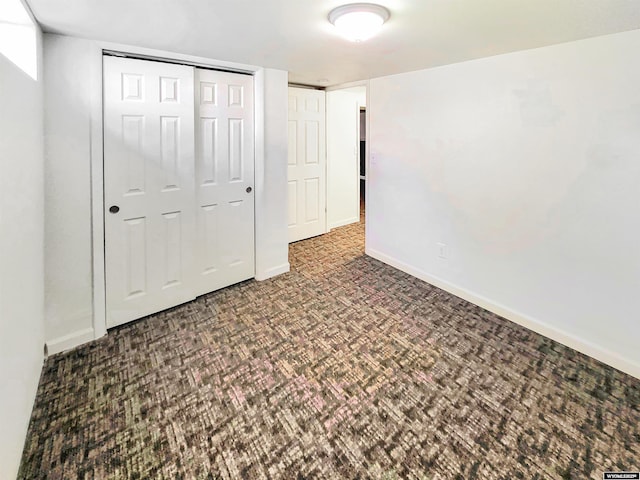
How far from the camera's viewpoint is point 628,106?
6.63ft

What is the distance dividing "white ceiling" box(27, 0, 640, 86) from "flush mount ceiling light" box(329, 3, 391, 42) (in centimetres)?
5

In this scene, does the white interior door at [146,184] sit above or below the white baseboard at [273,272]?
above

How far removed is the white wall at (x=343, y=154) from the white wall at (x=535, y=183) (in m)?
1.34

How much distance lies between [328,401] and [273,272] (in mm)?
1816

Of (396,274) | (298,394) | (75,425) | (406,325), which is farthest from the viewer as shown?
(396,274)

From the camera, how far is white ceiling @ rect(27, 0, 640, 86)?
5.48 ft

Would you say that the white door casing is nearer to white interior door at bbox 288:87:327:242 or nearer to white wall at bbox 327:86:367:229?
white interior door at bbox 288:87:327:242

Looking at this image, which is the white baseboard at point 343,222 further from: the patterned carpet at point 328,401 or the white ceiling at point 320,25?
the white ceiling at point 320,25

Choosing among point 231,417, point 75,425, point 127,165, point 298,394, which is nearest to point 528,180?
point 298,394

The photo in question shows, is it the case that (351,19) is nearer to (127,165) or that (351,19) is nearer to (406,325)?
(127,165)

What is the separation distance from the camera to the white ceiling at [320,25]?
167cm

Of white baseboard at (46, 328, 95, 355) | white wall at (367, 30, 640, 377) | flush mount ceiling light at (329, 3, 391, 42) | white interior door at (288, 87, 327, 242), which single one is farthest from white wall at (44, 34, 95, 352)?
white wall at (367, 30, 640, 377)

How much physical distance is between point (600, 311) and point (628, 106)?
1248 mm

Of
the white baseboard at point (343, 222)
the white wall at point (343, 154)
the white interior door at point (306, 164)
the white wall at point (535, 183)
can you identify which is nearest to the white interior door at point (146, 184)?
the white interior door at point (306, 164)
